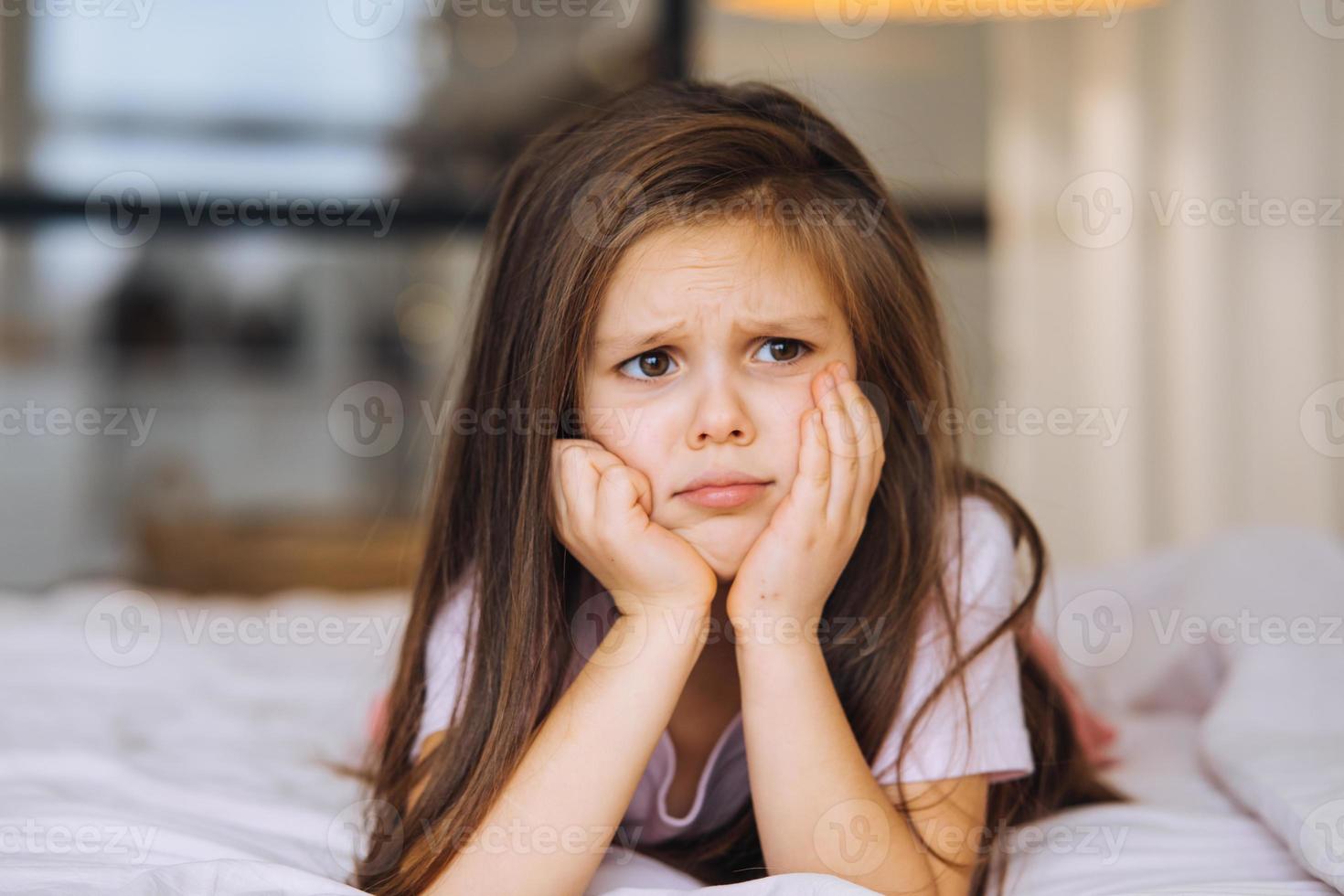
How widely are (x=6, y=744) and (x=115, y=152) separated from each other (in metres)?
2.33

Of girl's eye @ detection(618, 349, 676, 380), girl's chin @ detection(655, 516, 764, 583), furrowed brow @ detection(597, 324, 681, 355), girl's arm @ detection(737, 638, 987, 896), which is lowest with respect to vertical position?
girl's arm @ detection(737, 638, 987, 896)

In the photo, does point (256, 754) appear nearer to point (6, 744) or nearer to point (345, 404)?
point (6, 744)

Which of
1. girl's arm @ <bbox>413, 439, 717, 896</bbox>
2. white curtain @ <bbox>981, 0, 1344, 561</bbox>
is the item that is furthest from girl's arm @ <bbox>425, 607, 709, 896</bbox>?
white curtain @ <bbox>981, 0, 1344, 561</bbox>

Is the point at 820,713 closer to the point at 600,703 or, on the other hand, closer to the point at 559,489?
the point at 600,703

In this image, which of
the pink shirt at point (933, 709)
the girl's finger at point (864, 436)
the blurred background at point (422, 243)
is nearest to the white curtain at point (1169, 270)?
the blurred background at point (422, 243)

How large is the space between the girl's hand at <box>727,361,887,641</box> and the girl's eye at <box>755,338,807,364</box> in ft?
0.09

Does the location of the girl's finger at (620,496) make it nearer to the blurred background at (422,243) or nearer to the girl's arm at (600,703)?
the girl's arm at (600,703)

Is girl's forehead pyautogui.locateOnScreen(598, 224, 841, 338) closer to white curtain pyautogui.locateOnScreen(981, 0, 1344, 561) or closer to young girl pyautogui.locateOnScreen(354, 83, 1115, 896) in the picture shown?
young girl pyautogui.locateOnScreen(354, 83, 1115, 896)

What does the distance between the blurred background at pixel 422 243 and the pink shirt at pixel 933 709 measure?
1.71 m

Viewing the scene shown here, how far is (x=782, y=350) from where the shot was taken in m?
0.87

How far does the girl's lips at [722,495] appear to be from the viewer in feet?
2.75

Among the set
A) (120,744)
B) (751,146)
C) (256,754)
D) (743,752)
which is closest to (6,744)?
(120,744)

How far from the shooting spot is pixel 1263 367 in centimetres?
256

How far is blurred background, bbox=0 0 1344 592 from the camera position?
2686 mm
